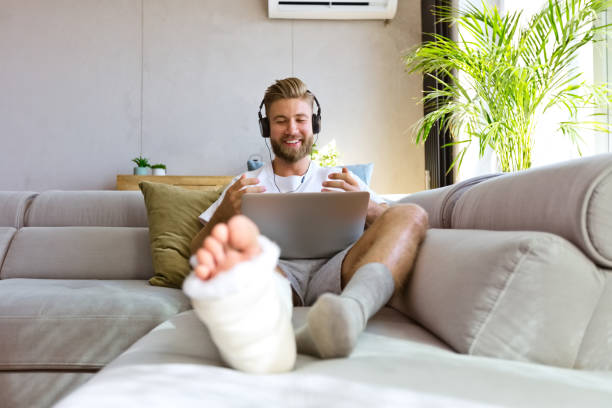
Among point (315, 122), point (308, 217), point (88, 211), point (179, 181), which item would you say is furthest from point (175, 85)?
point (308, 217)

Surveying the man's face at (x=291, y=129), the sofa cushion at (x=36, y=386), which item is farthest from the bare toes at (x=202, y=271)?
the man's face at (x=291, y=129)

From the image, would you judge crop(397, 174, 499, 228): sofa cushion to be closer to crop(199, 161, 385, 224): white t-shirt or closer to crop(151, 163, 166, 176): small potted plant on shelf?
crop(199, 161, 385, 224): white t-shirt

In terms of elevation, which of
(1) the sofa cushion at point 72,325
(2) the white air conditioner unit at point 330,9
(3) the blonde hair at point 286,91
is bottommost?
(1) the sofa cushion at point 72,325

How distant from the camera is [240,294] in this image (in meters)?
0.58

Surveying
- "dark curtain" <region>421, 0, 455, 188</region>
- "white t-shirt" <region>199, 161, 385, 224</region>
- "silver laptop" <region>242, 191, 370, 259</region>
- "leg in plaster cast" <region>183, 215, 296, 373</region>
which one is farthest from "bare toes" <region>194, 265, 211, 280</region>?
"dark curtain" <region>421, 0, 455, 188</region>

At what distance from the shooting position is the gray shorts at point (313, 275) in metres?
1.28

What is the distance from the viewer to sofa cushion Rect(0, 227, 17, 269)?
192cm

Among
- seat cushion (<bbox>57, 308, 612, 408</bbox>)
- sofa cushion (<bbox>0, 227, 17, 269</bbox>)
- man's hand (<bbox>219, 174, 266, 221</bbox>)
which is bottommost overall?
seat cushion (<bbox>57, 308, 612, 408</bbox>)

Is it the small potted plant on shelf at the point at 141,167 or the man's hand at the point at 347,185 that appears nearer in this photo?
the man's hand at the point at 347,185

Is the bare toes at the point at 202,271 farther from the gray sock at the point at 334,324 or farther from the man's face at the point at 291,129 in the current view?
the man's face at the point at 291,129

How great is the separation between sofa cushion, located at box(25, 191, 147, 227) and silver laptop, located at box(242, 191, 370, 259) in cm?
102

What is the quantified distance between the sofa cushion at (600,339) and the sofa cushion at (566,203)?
0.18 ft

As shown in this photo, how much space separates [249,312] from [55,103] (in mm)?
4533

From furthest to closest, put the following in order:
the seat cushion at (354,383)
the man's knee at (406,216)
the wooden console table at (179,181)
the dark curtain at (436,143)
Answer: the wooden console table at (179,181), the dark curtain at (436,143), the man's knee at (406,216), the seat cushion at (354,383)
